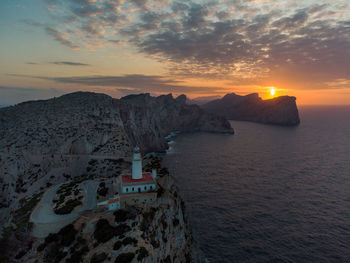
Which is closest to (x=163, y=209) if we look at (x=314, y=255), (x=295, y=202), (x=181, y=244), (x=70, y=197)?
(x=181, y=244)

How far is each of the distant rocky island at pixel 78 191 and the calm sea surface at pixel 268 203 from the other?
31.8 feet

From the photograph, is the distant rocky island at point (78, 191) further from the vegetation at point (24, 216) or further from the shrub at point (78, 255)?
the vegetation at point (24, 216)

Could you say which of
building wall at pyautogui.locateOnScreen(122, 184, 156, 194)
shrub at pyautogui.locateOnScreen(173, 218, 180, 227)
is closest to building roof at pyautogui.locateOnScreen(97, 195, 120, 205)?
building wall at pyautogui.locateOnScreen(122, 184, 156, 194)

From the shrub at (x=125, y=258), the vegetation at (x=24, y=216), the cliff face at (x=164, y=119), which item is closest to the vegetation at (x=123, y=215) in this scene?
the shrub at (x=125, y=258)

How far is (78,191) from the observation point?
38.7 meters

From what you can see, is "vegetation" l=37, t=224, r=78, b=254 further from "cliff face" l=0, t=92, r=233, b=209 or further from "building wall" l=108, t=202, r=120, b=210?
"cliff face" l=0, t=92, r=233, b=209

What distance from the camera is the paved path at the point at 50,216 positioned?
29.8 metres

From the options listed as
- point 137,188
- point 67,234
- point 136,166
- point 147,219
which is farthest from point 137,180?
point 67,234

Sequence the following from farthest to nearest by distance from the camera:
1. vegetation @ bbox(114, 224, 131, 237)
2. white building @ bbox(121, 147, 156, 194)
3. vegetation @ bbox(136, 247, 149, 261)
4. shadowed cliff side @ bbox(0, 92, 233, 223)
Answer: shadowed cliff side @ bbox(0, 92, 233, 223) → white building @ bbox(121, 147, 156, 194) → vegetation @ bbox(114, 224, 131, 237) → vegetation @ bbox(136, 247, 149, 261)

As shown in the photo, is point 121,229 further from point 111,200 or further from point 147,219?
point 111,200

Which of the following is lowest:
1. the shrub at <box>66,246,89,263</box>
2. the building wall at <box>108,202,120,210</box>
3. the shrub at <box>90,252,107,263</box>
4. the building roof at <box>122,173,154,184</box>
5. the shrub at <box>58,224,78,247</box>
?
the shrub at <box>66,246,89,263</box>

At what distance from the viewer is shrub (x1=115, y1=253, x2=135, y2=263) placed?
24.8 metres

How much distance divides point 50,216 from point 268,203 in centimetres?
4926

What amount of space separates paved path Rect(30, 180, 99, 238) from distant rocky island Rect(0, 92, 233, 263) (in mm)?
159
